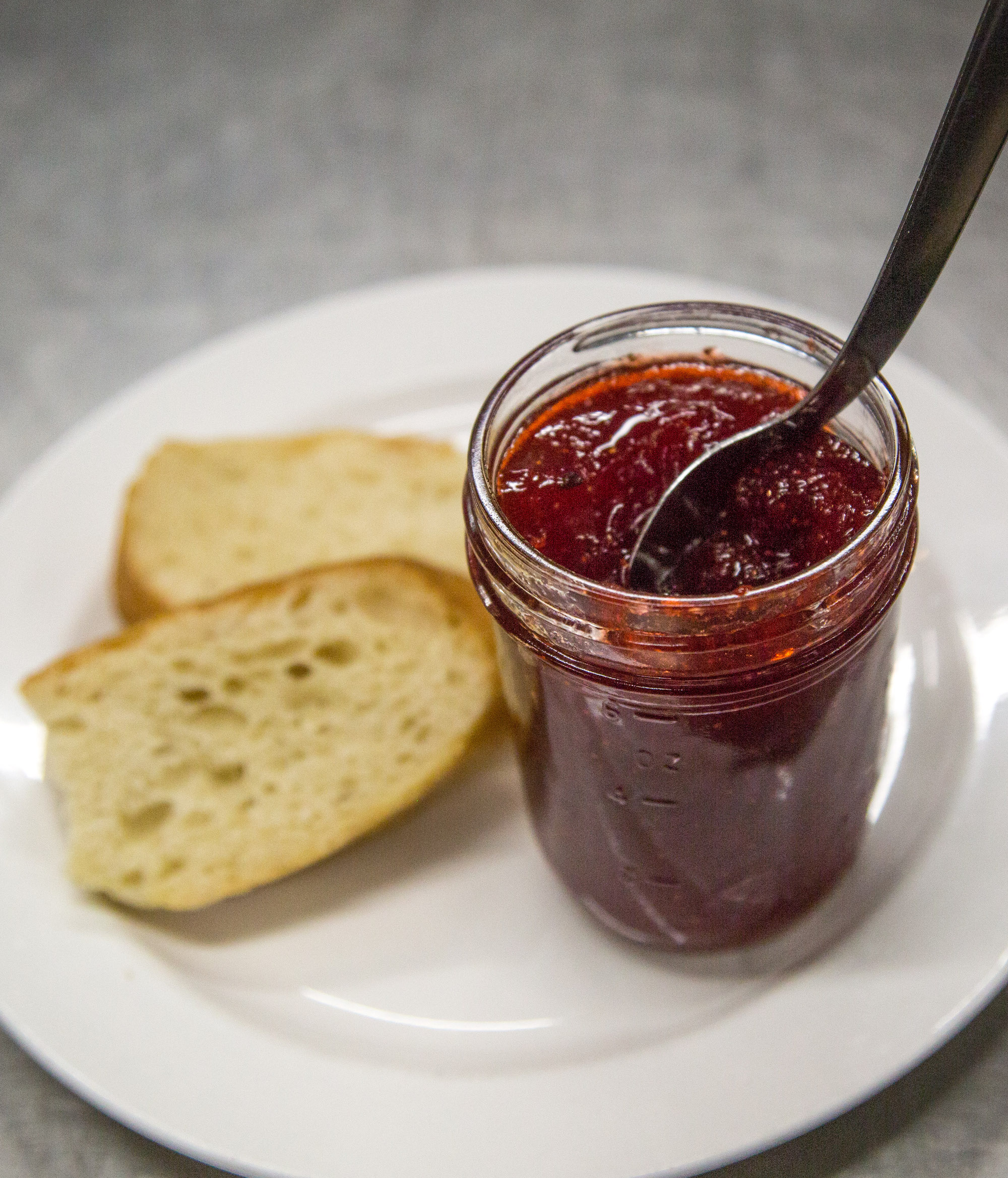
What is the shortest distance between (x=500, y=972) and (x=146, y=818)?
674 mm

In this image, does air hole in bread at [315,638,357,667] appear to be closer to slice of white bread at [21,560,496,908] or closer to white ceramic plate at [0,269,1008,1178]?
slice of white bread at [21,560,496,908]

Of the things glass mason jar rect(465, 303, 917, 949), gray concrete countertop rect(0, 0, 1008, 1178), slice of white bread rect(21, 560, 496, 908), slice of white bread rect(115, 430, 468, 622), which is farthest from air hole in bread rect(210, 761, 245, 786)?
gray concrete countertop rect(0, 0, 1008, 1178)

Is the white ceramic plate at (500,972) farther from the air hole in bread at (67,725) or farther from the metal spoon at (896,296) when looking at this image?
the metal spoon at (896,296)

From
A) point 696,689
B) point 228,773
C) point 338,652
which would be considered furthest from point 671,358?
point 228,773

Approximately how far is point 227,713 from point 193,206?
7.93ft

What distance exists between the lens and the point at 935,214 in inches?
52.8

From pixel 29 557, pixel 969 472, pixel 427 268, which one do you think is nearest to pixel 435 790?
pixel 29 557

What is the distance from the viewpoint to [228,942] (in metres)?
2.07

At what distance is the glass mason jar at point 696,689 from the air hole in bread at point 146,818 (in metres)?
0.65

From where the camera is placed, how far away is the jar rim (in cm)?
142

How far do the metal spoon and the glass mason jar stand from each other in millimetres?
100

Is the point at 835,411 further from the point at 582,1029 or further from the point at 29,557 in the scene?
the point at 29,557

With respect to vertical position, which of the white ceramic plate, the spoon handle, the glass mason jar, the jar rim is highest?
the spoon handle

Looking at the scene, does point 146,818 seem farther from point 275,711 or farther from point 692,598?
point 692,598
